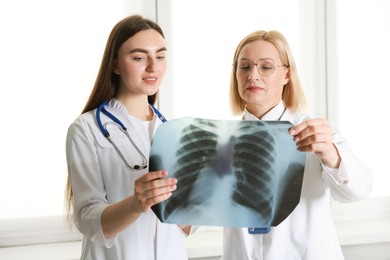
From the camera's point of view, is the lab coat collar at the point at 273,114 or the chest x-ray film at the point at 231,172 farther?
the lab coat collar at the point at 273,114

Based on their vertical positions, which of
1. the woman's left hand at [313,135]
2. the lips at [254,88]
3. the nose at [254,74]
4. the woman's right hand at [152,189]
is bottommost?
the woman's right hand at [152,189]

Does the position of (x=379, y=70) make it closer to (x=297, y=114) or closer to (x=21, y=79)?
(x=297, y=114)

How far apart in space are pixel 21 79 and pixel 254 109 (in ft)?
3.92

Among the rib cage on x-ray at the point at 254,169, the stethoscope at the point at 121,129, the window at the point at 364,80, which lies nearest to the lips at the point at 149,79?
the stethoscope at the point at 121,129

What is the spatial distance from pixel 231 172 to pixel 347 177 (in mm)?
270

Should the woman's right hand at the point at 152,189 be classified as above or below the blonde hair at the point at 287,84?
below

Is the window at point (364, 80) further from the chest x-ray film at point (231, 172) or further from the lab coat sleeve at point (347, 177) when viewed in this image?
the chest x-ray film at point (231, 172)

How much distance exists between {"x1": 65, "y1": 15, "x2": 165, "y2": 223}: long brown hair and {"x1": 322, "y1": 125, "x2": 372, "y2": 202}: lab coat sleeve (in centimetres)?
54

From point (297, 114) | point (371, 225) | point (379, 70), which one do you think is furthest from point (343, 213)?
point (297, 114)

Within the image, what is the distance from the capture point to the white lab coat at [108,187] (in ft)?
4.25

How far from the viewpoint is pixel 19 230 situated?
7.75 ft

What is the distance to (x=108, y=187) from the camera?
1354mm

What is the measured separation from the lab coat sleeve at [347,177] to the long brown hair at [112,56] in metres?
0.54

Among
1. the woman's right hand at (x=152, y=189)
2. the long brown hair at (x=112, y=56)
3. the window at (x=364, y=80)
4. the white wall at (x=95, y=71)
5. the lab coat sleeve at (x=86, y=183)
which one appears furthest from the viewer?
the window at (x=364, y=80)
